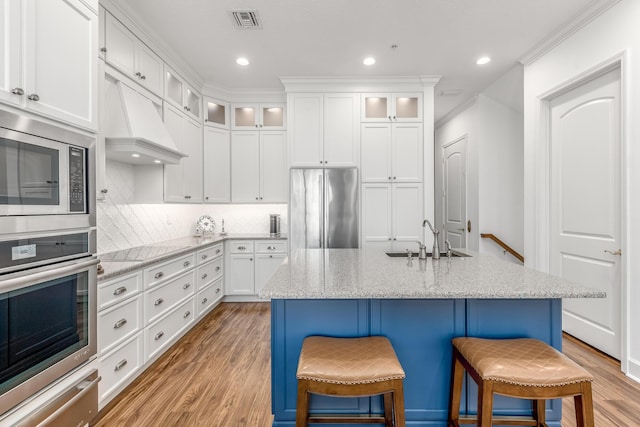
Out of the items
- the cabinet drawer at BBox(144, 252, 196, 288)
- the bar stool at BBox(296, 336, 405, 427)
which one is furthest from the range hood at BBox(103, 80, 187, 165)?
the bar stool at BBox(296, 336, 405, 427)

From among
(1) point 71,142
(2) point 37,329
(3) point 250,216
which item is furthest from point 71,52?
(3) point 250,216

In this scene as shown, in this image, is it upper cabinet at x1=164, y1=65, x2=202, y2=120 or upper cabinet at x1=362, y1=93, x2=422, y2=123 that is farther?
upper cabinet at x1=362, y1=93, x2=422, y2=123

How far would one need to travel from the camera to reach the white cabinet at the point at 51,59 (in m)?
1.17

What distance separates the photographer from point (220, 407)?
6.82ft

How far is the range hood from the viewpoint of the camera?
96.7 inches

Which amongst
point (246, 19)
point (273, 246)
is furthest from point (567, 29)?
point (273, 246)

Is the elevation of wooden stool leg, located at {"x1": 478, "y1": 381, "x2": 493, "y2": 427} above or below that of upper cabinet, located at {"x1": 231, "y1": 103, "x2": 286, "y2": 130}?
below

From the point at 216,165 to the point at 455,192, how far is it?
396cm

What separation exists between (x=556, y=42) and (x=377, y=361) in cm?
361

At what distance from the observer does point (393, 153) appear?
420 cm

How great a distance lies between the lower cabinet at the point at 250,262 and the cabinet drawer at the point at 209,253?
0.68 ft

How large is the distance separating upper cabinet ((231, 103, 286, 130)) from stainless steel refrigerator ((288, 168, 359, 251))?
3.71 ft

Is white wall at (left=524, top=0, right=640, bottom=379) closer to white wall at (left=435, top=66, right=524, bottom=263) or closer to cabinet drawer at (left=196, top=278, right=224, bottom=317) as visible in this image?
white wall at (left=435, top=66, right=524, bottom=263)

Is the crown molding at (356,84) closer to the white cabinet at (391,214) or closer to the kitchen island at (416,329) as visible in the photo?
the white cabinet at (391,214)
